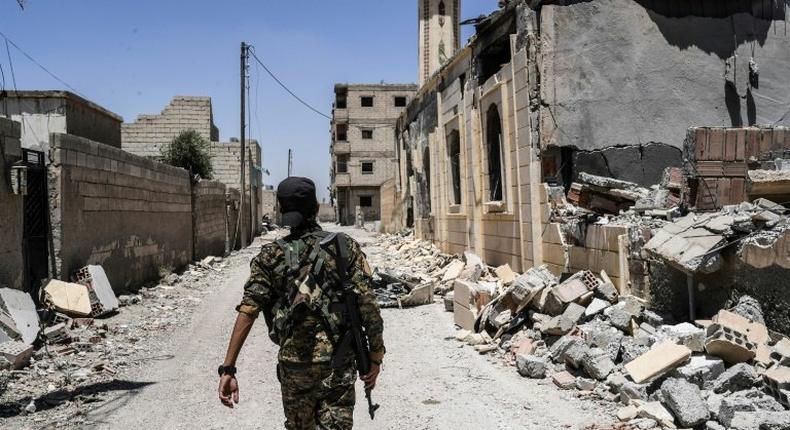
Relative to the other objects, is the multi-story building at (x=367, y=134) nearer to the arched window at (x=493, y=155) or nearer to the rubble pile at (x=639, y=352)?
the arched window at (x=493, y=155)

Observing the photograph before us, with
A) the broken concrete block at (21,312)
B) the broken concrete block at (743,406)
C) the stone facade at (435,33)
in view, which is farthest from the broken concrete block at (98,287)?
the stone facade at (435,33)

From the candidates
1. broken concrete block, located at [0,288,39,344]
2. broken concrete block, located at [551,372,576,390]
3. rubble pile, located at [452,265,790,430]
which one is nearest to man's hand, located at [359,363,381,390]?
rubble pile, located at [452,265,790,430]

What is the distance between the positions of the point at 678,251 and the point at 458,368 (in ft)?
7.57

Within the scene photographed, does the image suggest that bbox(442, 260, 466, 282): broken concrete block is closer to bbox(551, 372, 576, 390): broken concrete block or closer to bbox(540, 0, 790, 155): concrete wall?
bbox(540, 0, 790, 155): concrete wall

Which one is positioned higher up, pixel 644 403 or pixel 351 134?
pixel 351 134

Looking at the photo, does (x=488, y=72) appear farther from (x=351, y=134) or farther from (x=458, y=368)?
(x=351, y=134)

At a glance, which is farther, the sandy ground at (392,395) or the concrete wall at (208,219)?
the concrete wall at (208,219)

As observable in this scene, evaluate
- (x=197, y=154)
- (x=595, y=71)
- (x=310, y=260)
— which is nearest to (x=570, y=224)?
(x=595, y=71)

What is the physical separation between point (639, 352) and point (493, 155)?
6512mm

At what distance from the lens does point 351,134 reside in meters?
48.1

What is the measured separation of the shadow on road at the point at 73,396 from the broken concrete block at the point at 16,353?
704mm

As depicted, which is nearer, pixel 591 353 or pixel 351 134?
pixel 591 353

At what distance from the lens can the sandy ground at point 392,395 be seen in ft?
15.4

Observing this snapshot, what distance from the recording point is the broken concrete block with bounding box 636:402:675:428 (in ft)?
14.1
